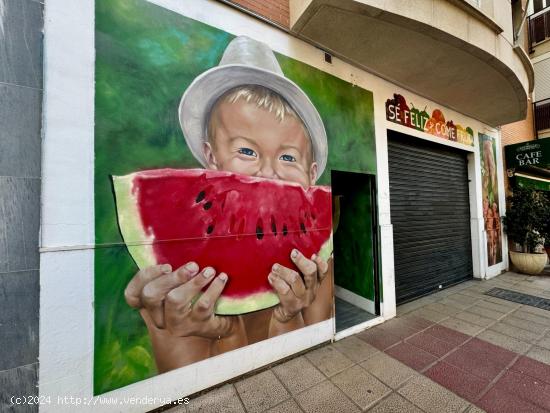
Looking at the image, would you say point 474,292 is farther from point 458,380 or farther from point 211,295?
point 211,295

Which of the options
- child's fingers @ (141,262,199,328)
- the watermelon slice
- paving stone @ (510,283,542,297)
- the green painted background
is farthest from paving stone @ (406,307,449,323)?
the green painted background

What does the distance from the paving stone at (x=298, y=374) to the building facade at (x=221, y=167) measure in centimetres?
21

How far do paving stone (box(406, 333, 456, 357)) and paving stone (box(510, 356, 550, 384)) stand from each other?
65 cm

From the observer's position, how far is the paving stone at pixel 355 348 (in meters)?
3.25

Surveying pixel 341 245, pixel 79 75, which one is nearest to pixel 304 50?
pixel 79 75

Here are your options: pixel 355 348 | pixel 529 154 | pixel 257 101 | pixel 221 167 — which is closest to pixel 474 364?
pixel 355 348

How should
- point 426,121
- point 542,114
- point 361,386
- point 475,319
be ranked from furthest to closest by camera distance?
point 542,114, point 426,121, point 475,319, point 361,386

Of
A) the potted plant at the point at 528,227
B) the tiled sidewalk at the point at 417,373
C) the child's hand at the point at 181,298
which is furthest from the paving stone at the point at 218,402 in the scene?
the potted plant at the point at 528,227

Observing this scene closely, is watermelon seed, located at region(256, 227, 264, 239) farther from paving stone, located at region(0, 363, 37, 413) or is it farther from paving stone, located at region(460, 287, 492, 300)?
paving stone, located at region(460, 287, 492, 300)

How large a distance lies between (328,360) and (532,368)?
2434 mm

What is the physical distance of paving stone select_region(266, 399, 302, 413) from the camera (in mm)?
2355

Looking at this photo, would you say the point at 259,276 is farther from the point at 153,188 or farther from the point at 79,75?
the point at 79,75

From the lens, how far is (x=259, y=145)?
123 inches

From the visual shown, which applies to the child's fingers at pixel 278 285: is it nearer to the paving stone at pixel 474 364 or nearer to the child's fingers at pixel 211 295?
the child's fingers at pixel 211 295
